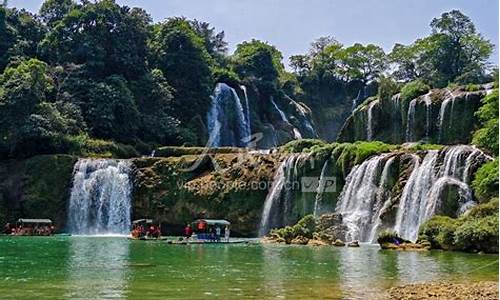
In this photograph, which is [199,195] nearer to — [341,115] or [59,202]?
[59,202]

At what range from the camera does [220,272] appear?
65.3 feet

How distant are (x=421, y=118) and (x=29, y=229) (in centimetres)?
2844

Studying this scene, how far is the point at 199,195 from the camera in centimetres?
4597

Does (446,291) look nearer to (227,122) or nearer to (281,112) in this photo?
(227,122)

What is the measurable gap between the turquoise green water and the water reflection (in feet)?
0.07

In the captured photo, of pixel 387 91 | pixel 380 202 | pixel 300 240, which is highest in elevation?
pixel 387 91

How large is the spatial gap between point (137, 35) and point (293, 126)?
59.9 feet

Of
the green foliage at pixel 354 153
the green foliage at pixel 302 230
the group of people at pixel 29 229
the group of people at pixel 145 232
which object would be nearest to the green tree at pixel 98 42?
the group of people at pixel 29 229

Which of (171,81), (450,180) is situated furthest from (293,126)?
(450,180)

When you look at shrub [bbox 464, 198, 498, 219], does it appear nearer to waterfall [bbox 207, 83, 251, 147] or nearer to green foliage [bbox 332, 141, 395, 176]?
green foliage [bbox 332, 141, 395, 176]

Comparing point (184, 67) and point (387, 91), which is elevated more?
point (184, 67)

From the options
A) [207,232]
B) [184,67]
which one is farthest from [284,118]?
[207,232]

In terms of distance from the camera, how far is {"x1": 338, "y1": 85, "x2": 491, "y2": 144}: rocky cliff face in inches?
1821

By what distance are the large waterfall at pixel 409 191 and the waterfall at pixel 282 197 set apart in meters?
4.10
